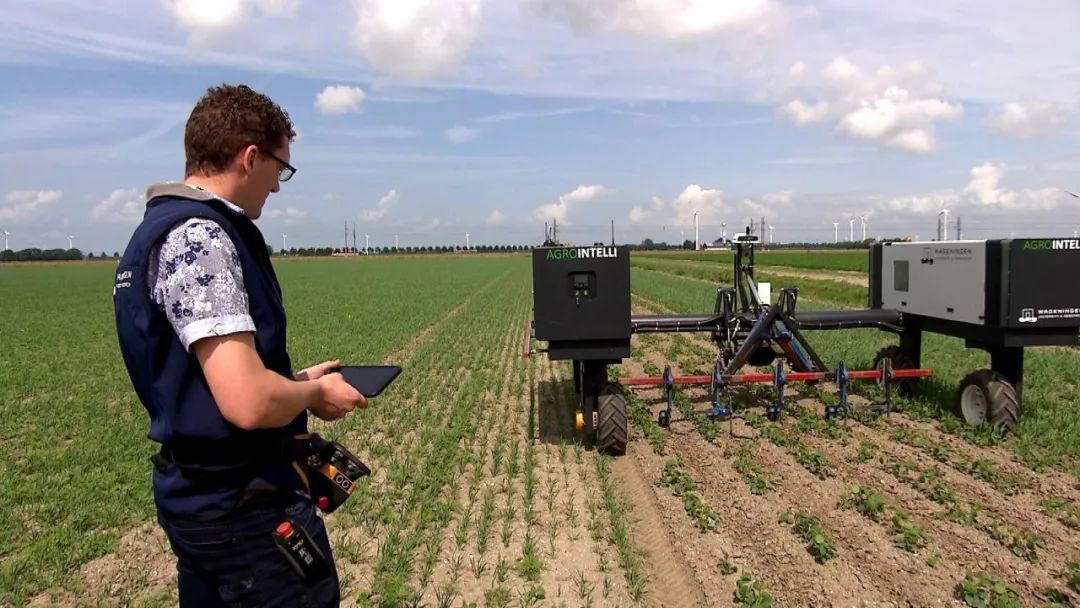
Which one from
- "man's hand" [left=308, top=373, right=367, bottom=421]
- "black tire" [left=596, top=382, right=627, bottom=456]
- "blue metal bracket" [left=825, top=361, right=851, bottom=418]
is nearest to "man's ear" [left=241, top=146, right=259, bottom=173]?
"man's hand" [left=308, top=373, right=367, bottom=421]

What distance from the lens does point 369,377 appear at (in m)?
2.50

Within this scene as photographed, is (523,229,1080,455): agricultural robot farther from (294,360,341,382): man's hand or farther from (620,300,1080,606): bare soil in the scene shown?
(294,360,341,382): man's hand

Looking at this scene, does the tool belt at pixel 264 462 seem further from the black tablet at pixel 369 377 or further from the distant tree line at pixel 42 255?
the distant tree line at pixel 42 255

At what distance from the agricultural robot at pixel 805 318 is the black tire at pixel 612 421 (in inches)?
0.4

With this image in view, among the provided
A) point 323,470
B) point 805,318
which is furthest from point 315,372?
point 805,318

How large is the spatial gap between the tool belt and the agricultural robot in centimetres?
461

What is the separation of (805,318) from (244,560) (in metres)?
8.43

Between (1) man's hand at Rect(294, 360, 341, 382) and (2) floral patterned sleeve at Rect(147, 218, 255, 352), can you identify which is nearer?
(2) floral patterned sleeve at Rect(147, 218, 255, 352)

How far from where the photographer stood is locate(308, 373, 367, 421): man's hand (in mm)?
2148

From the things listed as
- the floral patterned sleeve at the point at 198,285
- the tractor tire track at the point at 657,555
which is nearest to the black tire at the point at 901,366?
the tractor tire track at the point at 657,555

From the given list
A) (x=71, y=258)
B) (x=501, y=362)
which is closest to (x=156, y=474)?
(x=501, y=362)

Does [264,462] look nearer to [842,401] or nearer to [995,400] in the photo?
[842,401]

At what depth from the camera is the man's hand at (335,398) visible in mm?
2148

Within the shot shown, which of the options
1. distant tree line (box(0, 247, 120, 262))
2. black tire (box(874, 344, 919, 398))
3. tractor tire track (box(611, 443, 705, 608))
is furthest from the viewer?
distant tree line (box(0, 247, 120, 262))
